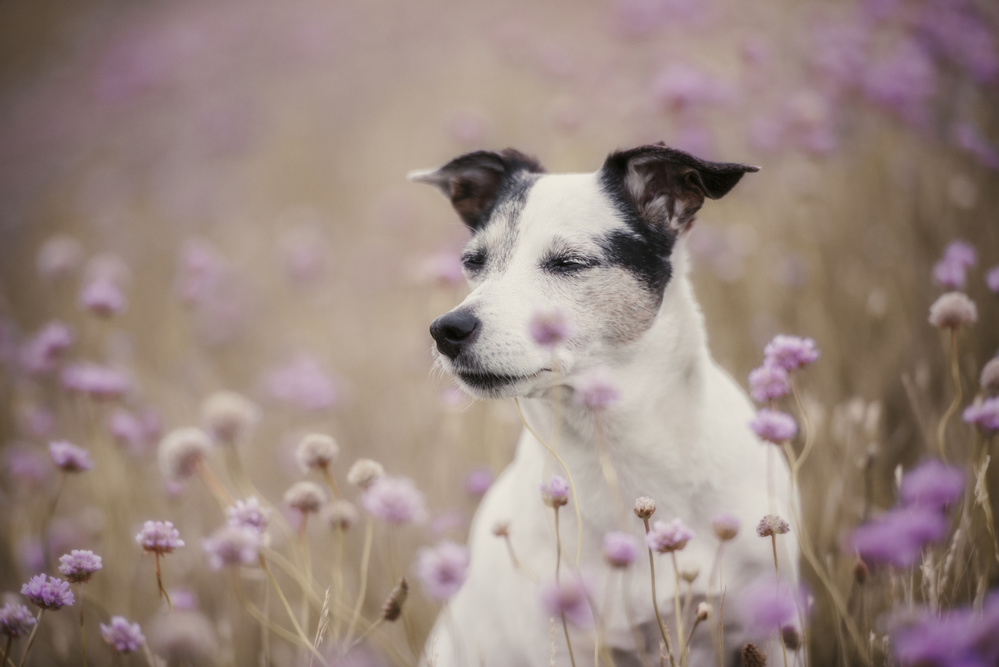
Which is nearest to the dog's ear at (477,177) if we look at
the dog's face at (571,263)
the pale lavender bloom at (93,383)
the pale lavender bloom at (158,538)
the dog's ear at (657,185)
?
the dog's face at (571,263)

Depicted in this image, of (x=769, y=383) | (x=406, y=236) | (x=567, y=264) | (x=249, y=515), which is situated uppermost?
(x=406, y=236)

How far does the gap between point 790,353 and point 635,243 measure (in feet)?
2.42

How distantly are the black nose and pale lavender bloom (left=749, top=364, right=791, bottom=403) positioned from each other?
815 millimetres

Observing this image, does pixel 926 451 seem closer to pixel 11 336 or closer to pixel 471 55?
pixel 11 336

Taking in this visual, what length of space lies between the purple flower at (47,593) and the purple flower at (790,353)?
73.3 inches

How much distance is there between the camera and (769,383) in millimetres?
1512

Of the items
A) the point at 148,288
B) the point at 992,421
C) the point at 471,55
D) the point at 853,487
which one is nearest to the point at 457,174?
the point at 992,421

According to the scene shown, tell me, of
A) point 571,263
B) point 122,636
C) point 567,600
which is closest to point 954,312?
point 571,263

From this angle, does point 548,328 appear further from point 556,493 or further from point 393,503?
point 393,503

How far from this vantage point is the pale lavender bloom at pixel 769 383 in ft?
4.91

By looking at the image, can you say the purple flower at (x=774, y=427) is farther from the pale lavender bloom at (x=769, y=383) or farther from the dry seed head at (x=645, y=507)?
the dry seed head at (x=645, y=507)

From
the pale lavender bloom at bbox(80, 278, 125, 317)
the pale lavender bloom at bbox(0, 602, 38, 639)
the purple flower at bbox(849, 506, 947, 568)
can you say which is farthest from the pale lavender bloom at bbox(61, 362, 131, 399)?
the purple flower at bbox(849, 506, 947, 568)

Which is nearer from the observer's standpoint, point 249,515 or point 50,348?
point 249,515

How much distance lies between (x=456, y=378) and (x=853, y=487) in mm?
1906
